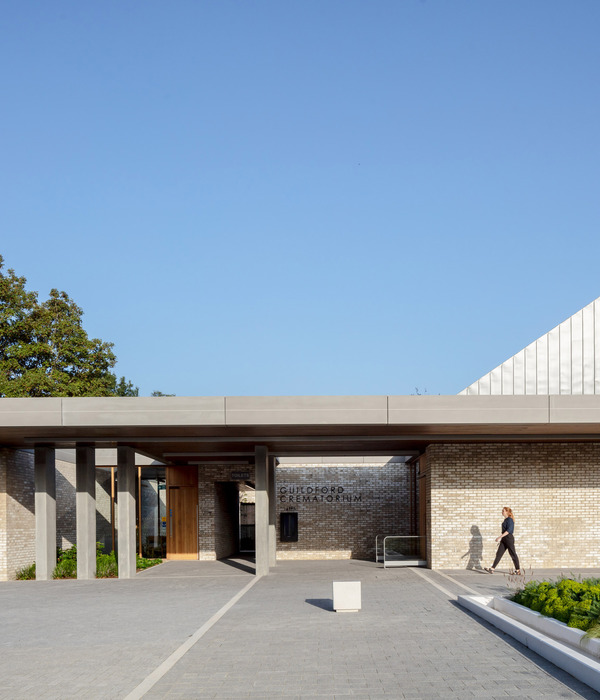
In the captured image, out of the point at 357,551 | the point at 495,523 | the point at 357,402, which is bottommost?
the point at 357,551

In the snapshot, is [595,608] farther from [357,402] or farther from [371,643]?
[357,402]

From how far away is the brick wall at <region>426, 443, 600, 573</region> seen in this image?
2092 centimetres

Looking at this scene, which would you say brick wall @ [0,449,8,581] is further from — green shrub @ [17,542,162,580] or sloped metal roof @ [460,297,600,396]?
sloped metal roof @ [460,297,600,396]

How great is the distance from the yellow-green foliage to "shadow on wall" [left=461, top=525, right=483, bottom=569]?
874 cm

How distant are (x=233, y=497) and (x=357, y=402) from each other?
1580 centimetres

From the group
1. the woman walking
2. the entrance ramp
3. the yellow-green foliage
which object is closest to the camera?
the yellow-green foliage

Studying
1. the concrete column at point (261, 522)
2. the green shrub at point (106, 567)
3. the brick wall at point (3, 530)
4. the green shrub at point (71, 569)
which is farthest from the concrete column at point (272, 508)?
the brick wall at point (3, 530)

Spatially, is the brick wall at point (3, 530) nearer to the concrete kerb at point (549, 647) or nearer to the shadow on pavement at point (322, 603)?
the shadow on pavement at point (322, 603)

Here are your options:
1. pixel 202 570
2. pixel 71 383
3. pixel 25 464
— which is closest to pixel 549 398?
pixel 202 570

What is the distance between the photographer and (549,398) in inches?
678

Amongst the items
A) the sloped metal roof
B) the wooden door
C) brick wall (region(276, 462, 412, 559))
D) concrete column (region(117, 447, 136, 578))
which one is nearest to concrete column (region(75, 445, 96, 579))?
concrete column (region(117, 447, 136, 578))

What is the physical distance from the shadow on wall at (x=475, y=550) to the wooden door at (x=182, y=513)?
10912 mm

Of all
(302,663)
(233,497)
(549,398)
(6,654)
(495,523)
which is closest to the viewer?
(302,663)

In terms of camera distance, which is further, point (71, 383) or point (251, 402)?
point (71, 383)
